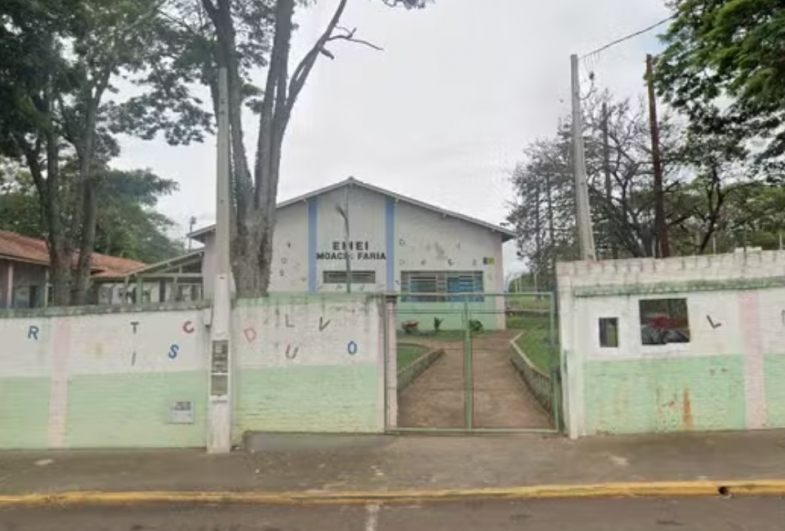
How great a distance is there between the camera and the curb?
6586 mm

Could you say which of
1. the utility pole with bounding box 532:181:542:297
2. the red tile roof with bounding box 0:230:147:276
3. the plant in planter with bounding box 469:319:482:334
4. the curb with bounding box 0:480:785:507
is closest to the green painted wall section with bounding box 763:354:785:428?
the curb with bounding box 0:480:785:507

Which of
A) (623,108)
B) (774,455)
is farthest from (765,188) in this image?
(774,455)

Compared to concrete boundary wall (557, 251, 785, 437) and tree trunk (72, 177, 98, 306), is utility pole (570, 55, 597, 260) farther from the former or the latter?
tree trunk (72, 177, 98, 306)

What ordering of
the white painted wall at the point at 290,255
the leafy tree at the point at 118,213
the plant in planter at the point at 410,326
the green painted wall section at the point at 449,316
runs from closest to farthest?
1. the leafy tree at the point at 118,213
2. the plant in planter at the point at 410,326
3. the green painted wall section at the point at 449,316
4. the white painted wall at the point at 290,255

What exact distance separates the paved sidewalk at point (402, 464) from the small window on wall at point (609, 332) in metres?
1.30

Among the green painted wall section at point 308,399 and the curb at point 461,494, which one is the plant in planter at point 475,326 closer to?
the green painted wall section at point 308,399

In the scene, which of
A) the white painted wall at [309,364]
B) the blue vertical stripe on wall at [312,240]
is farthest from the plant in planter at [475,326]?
the white painted wall at [309,364]

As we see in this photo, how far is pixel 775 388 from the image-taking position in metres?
8.91

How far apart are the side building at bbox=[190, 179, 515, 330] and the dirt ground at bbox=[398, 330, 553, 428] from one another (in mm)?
8832

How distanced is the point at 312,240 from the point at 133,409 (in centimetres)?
1549

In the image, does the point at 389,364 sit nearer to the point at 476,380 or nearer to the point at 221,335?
the point at 221,335

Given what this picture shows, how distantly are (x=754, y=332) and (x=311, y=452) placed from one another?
20.9 feet

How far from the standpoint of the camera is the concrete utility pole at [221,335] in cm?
884

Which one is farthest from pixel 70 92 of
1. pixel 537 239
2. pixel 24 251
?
pixel 537 239
